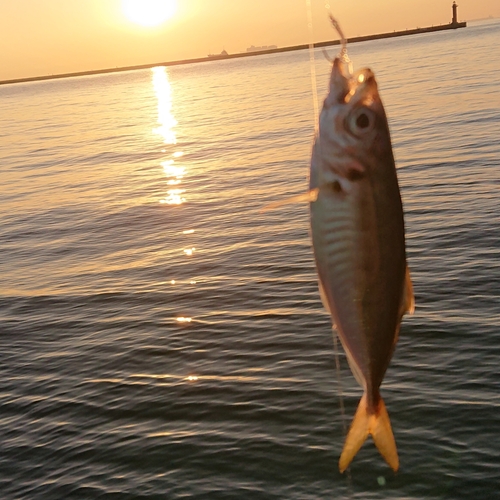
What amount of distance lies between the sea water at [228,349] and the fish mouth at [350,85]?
9.71 meters

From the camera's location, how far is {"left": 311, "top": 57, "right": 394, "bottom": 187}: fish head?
4.29 meters

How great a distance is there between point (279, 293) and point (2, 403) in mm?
8195

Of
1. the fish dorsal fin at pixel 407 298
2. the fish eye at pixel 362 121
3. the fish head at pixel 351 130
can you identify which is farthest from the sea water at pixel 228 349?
the fish eye at pixel 362 121

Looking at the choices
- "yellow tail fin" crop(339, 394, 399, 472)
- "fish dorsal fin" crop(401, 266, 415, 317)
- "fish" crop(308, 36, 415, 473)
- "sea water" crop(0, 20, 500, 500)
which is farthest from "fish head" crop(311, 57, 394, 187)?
"sea water" crop(0, 20, 500, 500)

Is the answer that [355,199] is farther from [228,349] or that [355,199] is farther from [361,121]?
[228,349]

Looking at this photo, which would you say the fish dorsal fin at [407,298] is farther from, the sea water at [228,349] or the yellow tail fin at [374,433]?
the sea water at [228,349]

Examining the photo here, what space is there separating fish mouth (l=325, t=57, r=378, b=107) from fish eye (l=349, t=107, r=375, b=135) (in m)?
0.06

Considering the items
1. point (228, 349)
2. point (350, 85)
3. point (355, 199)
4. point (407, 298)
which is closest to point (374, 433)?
point (407, 298)

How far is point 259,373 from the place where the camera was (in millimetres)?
17391

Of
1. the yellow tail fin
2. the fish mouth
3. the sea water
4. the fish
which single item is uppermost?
the fish mouth

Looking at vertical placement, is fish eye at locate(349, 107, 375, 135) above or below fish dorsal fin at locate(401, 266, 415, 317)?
above

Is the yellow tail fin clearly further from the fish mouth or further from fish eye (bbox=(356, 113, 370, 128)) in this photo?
the fish mouth

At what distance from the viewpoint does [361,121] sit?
4277 mm

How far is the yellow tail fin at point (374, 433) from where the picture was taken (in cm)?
519
